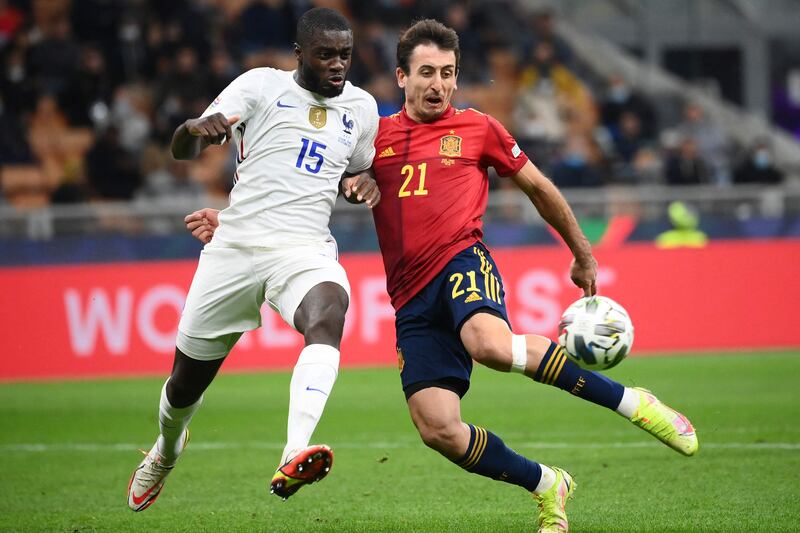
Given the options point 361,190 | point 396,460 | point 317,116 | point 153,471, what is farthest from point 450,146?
point 396,460

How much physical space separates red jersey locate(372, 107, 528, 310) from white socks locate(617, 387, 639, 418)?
1.06 m

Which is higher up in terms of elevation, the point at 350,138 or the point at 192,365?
the point at 350,138

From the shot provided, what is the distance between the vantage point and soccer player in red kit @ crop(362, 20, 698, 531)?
5.63 meters

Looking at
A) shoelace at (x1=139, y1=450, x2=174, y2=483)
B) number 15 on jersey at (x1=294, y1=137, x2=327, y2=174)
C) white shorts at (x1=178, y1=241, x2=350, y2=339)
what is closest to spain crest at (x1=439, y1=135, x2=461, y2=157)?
number 15 on jersey at (x1=294, y1=137, x2=327, y2=174)

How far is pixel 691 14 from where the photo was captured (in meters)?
24.7

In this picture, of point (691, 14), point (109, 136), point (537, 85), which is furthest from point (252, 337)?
point (691, 14)

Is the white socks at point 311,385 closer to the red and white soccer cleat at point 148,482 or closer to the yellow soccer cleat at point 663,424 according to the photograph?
the yellow soccer cleat at point 663,424

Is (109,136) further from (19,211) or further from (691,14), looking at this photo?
(691,14)

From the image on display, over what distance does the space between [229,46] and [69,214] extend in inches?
216

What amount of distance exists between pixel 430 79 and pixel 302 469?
2.13m

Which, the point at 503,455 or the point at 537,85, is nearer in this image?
the point at 503,455

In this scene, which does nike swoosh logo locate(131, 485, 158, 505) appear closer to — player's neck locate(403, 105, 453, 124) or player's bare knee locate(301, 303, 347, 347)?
player's bare knee locate(301, 303, 347, 347)

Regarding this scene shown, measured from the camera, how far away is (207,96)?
60.5 ft

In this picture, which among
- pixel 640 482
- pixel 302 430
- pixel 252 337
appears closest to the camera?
pixel 302 430
